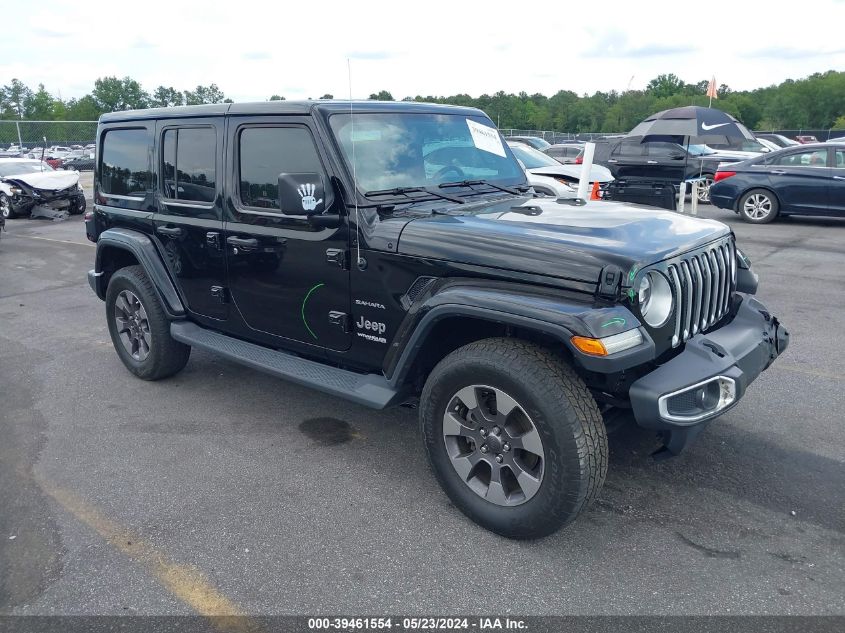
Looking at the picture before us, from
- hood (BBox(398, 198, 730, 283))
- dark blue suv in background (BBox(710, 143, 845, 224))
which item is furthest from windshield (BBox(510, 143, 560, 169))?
hood (BBox(398, 198, 730, 283))

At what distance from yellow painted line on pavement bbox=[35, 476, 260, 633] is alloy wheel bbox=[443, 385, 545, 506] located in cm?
118

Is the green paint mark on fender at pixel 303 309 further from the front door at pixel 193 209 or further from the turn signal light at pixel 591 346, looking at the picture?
the turn signal light at pixel 591 346

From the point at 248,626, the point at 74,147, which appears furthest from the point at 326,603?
the point at 74,147

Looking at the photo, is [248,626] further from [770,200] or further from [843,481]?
[770,200]

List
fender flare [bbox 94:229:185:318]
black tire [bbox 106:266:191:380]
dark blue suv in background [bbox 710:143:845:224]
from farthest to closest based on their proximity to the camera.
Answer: dark blue suv in background [bbox 710:143:845:224] < black tire [bbox 106:266:191:380] < fender flare [bbox 94:229:185:318]

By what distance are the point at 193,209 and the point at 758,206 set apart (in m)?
11.3

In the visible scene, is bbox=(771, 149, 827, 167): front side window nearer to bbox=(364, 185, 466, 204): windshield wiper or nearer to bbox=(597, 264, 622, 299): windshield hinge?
bbox=(364, 185, 466, 204): windshield wiper

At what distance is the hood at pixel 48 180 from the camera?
16.8 m

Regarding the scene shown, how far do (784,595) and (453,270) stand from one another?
1946 mm

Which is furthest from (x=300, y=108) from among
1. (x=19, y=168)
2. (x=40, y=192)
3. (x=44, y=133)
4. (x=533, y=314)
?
(x=44, y=133)

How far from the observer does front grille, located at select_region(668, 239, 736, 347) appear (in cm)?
315

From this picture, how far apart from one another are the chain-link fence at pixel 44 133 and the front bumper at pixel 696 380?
24844 mm

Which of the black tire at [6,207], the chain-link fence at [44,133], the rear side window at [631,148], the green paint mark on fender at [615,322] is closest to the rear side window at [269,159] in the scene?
the green paint mark on fender at [615,322]

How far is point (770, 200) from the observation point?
490 inches
